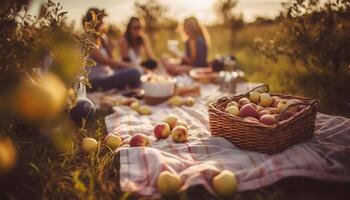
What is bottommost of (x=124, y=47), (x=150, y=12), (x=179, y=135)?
(x=179, y=135)

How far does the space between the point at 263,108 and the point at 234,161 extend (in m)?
0.72

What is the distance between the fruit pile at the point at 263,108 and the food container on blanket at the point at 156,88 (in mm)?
1605

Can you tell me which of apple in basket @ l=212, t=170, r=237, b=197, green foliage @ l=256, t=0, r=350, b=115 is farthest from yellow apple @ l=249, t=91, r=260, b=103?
apple in basket @ l=212, t=170, r=237, b=197

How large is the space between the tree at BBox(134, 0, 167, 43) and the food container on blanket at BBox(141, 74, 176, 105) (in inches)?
240

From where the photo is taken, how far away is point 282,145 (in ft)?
9.66

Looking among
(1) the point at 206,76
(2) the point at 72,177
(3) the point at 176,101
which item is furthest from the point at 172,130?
(1) the point at 206,76

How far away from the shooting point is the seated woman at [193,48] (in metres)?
7.32

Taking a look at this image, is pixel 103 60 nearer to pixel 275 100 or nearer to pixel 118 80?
pixel 118 80

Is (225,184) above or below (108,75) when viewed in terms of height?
below

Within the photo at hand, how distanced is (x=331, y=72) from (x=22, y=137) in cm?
389

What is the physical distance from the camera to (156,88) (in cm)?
514

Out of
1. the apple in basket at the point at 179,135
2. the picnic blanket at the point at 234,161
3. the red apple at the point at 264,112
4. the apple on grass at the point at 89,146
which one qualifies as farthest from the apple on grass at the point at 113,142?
the red apple at the point at 264,112

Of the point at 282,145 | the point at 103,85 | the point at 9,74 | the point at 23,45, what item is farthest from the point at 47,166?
the point at 103,85

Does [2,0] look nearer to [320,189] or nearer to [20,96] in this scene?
[20,96]
